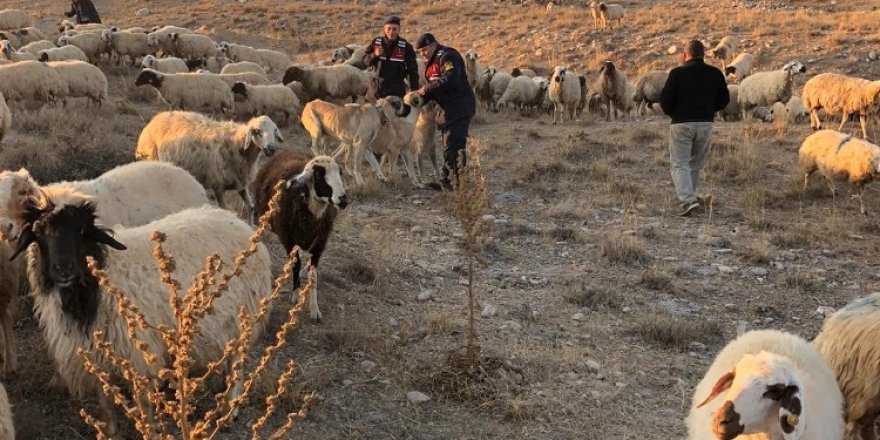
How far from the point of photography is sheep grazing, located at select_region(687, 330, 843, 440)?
300 cm

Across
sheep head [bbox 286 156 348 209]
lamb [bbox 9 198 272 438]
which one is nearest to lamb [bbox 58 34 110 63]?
sheep head [bbox 286 156 348 209]

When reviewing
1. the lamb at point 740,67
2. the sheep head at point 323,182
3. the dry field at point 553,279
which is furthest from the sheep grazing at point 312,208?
the lamb at point 740,67

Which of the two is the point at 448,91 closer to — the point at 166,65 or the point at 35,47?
the point at 166,65

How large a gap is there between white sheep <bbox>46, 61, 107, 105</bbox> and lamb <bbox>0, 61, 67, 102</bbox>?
523mm

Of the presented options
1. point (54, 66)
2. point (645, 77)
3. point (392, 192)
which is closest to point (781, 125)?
point (645, 77)

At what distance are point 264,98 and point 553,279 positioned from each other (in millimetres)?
9394

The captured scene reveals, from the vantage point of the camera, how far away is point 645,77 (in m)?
18.8

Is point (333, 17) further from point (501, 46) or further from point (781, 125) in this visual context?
point (781, 125)

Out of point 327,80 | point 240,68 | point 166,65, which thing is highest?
point 166,65

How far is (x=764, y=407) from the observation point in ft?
9.92

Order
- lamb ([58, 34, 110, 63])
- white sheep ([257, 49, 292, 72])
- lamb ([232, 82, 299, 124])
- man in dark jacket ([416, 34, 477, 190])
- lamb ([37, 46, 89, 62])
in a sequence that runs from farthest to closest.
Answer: white sheep ([257, 49, 292, 72]), lamb ([58, 34, 110, 63]), lamb ([37, 46, 89, 62]), lamb ([232, 82, 299, 124]), man in dark jacket ([416, 34, 477, 190])

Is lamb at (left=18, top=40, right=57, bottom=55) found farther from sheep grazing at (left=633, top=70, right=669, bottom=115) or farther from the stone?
the stone

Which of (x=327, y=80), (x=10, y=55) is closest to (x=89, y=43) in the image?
(x=10, y=55)

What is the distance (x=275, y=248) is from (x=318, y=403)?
310 centimetres
